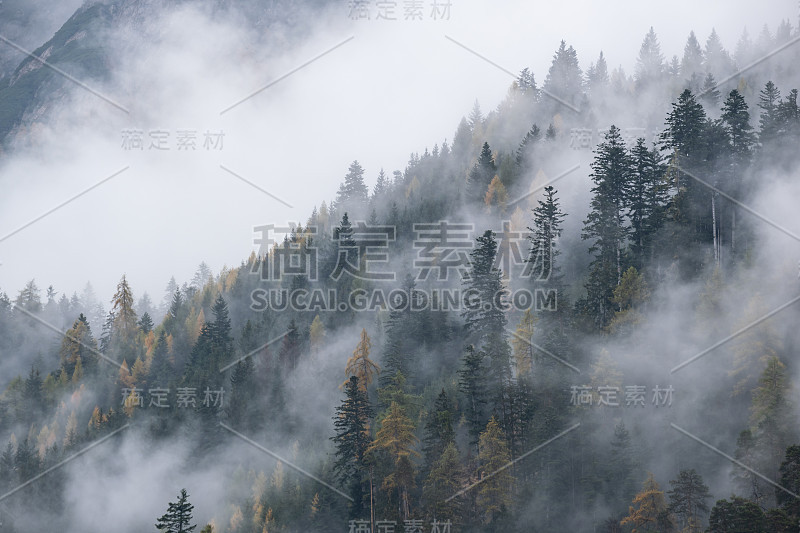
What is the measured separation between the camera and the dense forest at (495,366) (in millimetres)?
64375

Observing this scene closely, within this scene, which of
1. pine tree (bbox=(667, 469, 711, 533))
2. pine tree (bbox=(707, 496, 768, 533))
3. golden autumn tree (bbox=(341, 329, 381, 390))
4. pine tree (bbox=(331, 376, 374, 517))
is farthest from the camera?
golden autumn tree (bbox=(341, 329, 381, 390))

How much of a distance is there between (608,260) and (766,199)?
18121 millimetres

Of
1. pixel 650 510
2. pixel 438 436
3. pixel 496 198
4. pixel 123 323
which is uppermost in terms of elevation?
pixel 496 198

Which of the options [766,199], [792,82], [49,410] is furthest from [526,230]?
[49,410]

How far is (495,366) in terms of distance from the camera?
71.4 meters

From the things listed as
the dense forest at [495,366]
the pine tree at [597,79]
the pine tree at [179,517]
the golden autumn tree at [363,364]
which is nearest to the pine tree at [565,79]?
the pine tree at [597,79]

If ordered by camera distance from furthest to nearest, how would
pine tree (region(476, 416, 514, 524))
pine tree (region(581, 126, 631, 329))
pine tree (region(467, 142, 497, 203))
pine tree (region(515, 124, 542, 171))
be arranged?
pine tree (region(515, 124, 542, 171)), pine tree (region(467, 142, 497, 203)), pine tree (region(581, 126, 631, 329)), pine tree (region(476, 416, 514, 524))

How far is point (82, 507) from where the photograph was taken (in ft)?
342

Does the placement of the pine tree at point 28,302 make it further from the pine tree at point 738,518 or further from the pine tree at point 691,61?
the pine tree at point 738,518

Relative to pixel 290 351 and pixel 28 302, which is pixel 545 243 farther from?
pixel 28 302

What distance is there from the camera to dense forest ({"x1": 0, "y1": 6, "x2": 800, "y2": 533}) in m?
64.4

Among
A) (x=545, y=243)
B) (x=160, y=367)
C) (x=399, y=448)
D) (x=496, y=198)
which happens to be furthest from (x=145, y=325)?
(x=399, y=448)

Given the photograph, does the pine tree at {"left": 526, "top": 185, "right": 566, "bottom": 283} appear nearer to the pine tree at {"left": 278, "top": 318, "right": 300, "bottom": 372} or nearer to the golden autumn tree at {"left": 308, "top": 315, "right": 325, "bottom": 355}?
the golden autumn tree at {"left": 308, "top": 315, "right": 325, "bottom": 355}

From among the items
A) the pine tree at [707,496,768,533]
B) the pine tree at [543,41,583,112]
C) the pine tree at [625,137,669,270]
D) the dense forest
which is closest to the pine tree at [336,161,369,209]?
the dense forest
